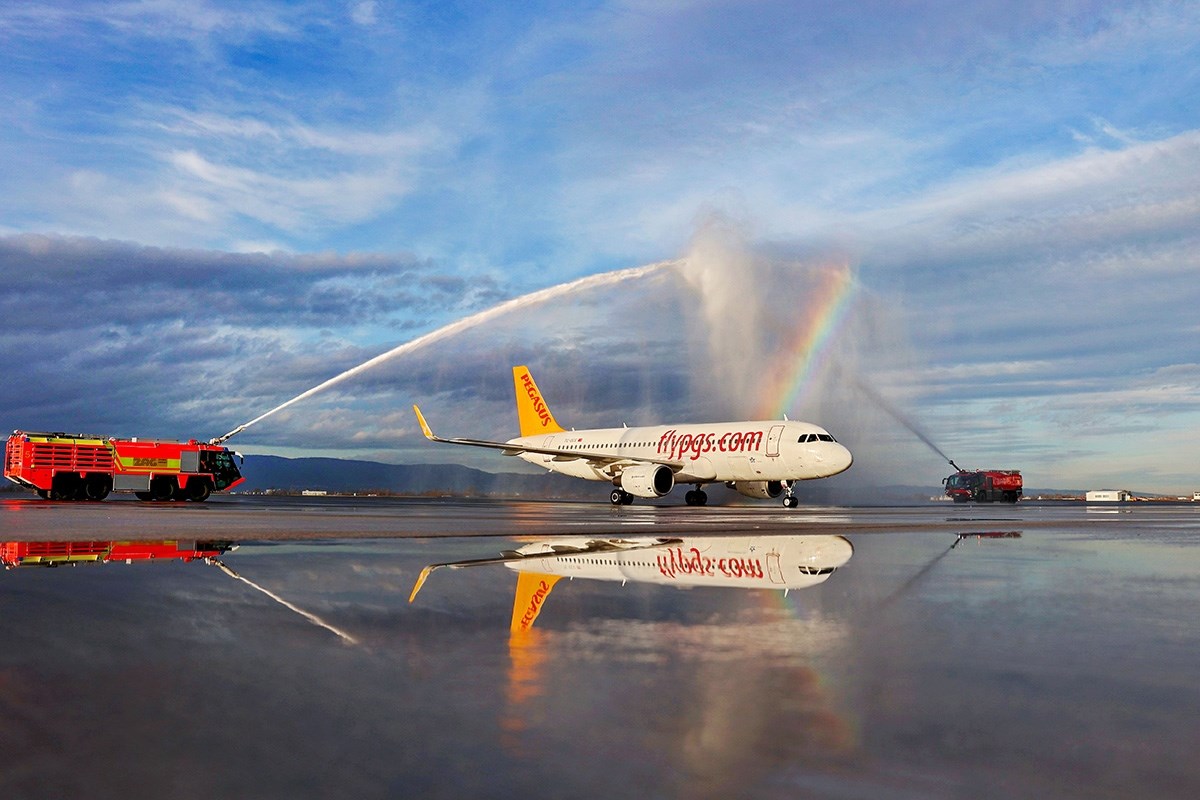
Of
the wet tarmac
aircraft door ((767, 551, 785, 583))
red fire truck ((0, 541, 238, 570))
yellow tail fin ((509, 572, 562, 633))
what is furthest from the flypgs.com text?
yellow tail fin ((509, 572, 562, 633))

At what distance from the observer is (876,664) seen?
5699 millimetres

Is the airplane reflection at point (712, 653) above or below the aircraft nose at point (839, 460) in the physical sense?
below

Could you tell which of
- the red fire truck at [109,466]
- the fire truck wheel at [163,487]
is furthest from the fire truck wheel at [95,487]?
the fire truck wheel at [163,487]

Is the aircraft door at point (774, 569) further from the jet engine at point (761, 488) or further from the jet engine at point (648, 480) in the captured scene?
the jet engine at point (761, 488)

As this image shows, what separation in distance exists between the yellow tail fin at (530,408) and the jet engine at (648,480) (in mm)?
16425

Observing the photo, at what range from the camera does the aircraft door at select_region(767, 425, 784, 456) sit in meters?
43.6

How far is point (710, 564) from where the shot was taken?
500 inches

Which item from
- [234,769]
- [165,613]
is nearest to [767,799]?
[234,769]

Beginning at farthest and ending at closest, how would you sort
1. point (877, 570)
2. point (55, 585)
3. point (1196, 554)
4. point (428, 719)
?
point (1196, 554), point (877, 570), point (55, 585), point (428, 719)

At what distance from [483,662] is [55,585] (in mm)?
6524

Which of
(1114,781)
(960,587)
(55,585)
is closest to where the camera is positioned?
(1114,781)

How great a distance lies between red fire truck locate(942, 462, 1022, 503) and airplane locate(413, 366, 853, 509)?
38215mm

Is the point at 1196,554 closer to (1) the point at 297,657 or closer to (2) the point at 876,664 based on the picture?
(2) the point at 876,664

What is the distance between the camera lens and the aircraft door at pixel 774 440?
4359cm
